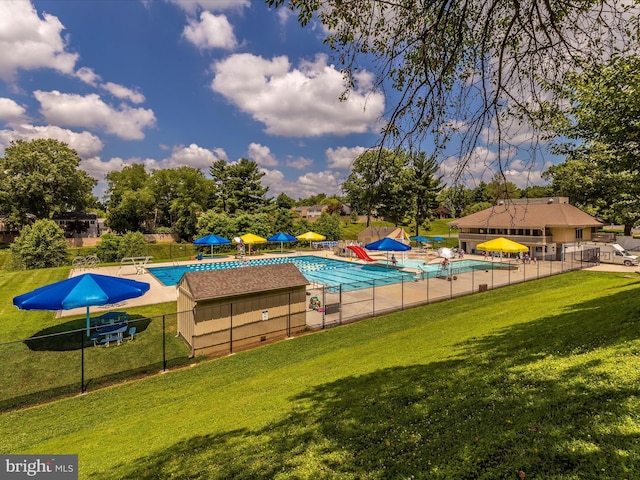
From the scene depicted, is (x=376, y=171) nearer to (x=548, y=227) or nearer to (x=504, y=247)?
(x=504, y=247)

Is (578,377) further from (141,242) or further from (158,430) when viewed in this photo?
(141,242)

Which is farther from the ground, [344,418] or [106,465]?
[344,418]

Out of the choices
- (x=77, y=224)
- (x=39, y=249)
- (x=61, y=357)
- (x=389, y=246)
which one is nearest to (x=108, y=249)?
(x=39, y=249)

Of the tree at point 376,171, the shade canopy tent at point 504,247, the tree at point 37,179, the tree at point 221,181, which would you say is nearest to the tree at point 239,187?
the tree at point 221,181

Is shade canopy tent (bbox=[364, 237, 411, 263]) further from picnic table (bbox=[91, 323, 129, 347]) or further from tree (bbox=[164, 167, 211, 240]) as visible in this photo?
tree (bbox=[164, 167, 211, 240])

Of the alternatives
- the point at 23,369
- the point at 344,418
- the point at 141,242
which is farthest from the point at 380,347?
the point at 141,242

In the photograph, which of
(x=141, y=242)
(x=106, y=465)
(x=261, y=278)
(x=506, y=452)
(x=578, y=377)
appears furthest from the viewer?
(x=141, y=242)

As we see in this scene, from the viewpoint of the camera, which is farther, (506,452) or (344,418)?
(344,418)

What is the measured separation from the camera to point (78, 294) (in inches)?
424

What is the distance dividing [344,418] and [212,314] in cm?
735

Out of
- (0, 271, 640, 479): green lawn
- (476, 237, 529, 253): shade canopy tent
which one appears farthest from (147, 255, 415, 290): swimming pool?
(0, 271, 640, 479): green lawn

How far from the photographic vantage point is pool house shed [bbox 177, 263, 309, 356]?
36.1ft

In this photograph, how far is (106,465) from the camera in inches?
194

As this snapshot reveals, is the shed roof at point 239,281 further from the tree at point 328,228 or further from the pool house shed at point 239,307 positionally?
the tree at point 328,228
